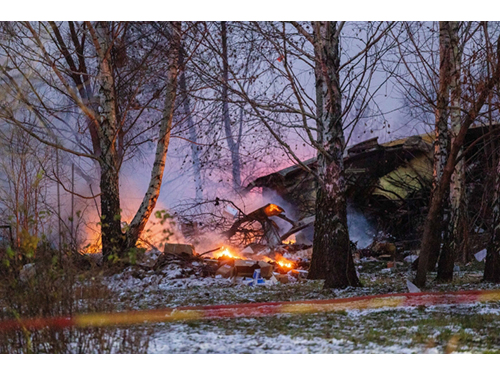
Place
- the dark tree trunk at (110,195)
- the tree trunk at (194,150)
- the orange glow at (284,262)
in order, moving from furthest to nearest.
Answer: the tree trunk at (194,150)
the orange glow at (284,262)
the dark tree trunk at (110,195)

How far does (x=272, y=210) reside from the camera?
25.2 feet

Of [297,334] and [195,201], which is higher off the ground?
[195,201]

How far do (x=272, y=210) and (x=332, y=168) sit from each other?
279 centimetres

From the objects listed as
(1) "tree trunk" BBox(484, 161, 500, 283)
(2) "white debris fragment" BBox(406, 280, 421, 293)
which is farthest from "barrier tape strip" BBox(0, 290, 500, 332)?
(1) "tree trunk" BBox(484, 161, 500, 283)

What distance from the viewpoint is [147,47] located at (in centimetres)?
618

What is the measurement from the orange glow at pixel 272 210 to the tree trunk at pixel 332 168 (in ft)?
8.60

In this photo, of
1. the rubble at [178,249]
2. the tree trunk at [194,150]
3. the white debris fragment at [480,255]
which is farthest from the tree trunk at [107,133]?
the white debris fragment at [480,255]

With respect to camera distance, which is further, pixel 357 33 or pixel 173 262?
pixel 173 262

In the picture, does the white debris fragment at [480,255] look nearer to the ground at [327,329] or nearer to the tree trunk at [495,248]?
the tree trunk at [495,248]

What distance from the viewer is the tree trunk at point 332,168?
4938 millimetres

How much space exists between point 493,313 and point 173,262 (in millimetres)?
3229
